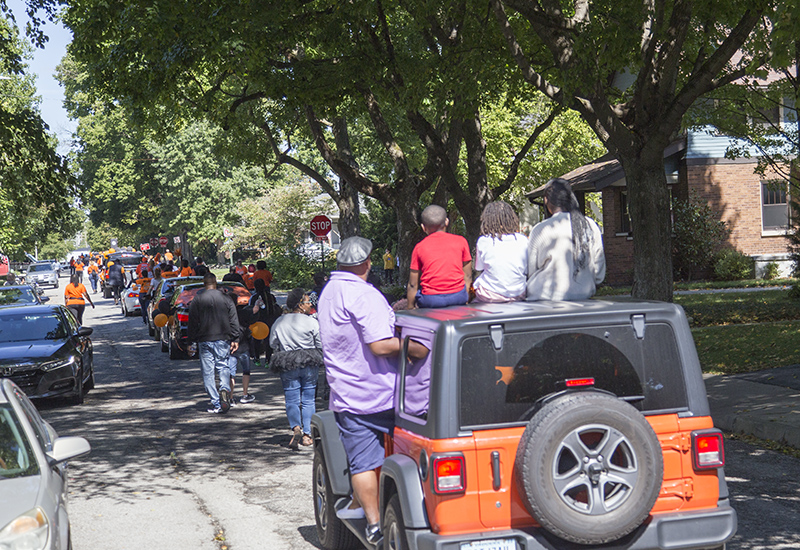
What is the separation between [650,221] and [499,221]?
22.7 ft

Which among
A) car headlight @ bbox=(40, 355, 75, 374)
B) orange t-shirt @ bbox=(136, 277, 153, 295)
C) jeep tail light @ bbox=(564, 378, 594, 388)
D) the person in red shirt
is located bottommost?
car headlight @ bbox=(40, 355, 75, 374)

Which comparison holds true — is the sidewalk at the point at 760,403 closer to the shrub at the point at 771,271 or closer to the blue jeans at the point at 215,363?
the blue jeans at the point at 215,363

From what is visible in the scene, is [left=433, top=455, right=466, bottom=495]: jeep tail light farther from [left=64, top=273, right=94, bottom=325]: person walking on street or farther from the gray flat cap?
[left=64, top=273, right=94, bottom=325]: person walking on street

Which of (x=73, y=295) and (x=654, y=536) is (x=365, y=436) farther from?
(x=73, y=295)

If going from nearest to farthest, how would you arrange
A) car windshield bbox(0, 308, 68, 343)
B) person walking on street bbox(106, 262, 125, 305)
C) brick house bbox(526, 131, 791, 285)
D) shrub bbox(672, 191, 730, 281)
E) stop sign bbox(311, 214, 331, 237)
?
1. car windshield bbox(0, 308, 68, 343)
2. shrub bbox(672, 191, 730, 281)
3. brick house bbox(526, 131, 791, 285)
4. stop sign bbox(311, 214, 331, 237)
5. person walking on street bbox(106, 262, 125, 305)

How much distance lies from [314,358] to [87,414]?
16.0ft

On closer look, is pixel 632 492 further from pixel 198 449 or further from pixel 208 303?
pixel 208 303

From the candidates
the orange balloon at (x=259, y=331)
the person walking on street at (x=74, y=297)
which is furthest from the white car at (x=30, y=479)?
the person walking on street at (x=74, y=297)

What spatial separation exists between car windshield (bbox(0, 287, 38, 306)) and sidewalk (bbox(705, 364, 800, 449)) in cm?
1537

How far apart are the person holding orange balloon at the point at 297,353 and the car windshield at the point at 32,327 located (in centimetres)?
592

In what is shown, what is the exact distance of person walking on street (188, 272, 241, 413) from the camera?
478 inches

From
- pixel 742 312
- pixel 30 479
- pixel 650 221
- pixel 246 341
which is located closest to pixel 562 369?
pixel 30 479

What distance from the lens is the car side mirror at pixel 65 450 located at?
5516 millimetres

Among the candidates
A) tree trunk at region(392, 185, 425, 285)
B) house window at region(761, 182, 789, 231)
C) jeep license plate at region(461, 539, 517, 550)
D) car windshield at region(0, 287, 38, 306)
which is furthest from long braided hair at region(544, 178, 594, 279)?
house window at region(761, 182, 789, 231)
